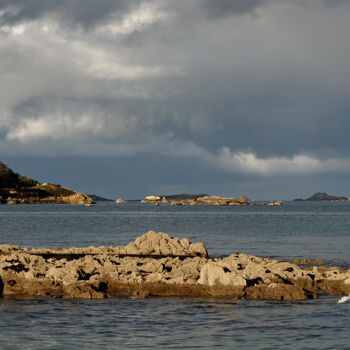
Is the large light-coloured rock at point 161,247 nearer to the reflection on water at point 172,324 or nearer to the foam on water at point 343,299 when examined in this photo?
the reflection on water at point 172,324

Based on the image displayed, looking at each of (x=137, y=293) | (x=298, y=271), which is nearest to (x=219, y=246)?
(x=298, y=271)

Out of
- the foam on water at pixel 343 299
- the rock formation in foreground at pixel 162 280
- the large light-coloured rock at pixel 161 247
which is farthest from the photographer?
the large light-coloured rock at pixel 161 247

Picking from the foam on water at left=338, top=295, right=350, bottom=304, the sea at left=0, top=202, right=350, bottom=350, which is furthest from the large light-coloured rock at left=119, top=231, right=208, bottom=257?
the foam on water at left=338, top=295, right=350, bottom=304

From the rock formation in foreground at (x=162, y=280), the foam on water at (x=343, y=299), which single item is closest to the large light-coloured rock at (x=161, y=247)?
the rock formation in foreground at (x=162, y=280)

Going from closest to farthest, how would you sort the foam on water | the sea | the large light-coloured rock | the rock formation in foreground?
1. the sea
2. the foam on water
3. the rock formation in foreground
4. the large light-coloured rock

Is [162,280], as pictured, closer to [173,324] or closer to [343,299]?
[173,324]

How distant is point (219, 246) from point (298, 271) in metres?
28.3

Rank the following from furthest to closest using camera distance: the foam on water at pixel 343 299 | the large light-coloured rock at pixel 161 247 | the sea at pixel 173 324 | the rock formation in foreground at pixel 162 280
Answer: the large light-coloured rock at pixel 161 247, the rock formation in foreground at pixel 162 280, the foam on water at pixel 343 299, the sea at pixel 173 324

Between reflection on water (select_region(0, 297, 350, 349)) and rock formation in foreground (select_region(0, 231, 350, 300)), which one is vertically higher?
rock formation in foreground (select_region(0, 231, 350, 300))

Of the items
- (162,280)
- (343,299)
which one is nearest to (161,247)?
(162,280)

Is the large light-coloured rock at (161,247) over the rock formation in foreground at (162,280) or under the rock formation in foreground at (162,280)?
over

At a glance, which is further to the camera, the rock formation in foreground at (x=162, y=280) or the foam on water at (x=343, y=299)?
the rock formation in foreground at (x=162, y=280)

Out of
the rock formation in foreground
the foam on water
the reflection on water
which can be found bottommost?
the reflection on water

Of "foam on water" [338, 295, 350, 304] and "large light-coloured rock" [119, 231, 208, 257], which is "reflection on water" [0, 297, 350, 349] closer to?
"foam on water" [338, 295, 350, 304]
